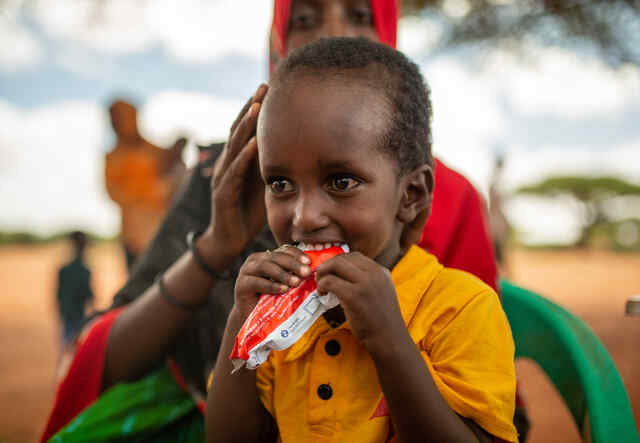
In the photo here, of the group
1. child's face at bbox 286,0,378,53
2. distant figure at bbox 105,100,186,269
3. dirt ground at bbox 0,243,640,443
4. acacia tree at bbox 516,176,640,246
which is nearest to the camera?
child's face at bbox 286,0,378,53

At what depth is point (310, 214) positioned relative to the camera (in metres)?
1.04

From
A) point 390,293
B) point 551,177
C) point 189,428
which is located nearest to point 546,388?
point 189,428

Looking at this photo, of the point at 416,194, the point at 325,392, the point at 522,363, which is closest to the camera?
the point at 325,392

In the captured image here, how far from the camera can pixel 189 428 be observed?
159 centimetres

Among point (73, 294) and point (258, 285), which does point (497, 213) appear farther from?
point (258, 285)

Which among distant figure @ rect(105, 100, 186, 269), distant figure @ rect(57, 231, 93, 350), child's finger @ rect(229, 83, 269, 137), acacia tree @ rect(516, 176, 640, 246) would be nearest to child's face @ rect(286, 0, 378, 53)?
child's finger @ rect(229, 83, 269, 137)

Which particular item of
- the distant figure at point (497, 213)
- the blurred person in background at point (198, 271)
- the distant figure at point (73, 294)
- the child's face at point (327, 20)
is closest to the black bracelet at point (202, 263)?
the blurred person in background at point (198, 271)

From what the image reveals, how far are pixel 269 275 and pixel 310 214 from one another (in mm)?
155

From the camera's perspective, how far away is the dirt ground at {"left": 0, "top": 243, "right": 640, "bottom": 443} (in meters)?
4.30

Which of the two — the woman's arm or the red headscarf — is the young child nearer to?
the woman's arm

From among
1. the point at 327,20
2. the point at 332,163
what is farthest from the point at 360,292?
the point at 327,20

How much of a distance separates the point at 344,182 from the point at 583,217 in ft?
108

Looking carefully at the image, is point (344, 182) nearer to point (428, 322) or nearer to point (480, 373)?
point (428, 322)

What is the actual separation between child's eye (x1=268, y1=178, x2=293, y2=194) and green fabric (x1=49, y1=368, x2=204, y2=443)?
85cm
